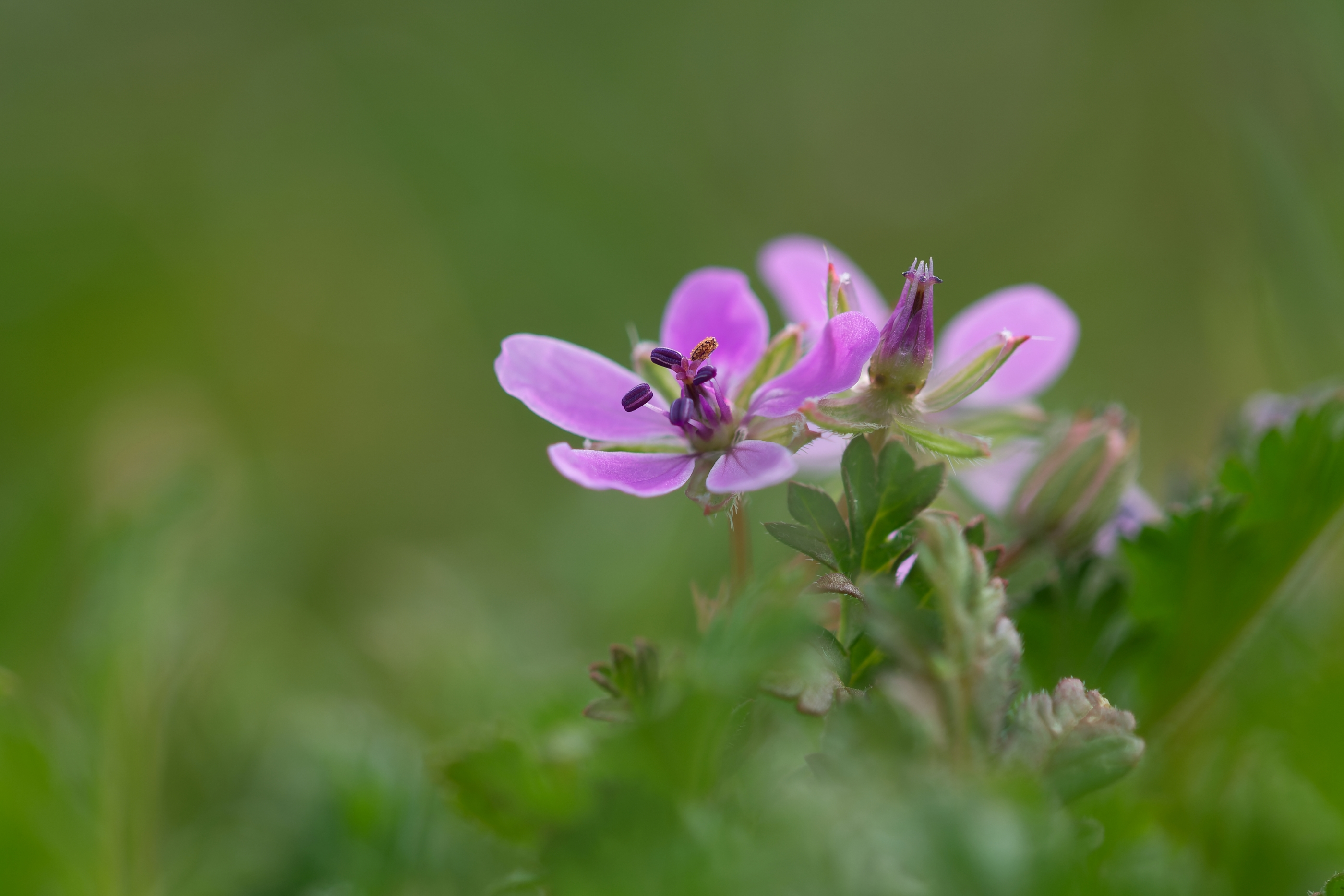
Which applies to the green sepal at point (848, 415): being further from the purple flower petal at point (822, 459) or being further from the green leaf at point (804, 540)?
the purple flower petal at point (822, 459)

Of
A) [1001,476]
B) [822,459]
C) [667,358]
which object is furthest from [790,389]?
[1001,476]

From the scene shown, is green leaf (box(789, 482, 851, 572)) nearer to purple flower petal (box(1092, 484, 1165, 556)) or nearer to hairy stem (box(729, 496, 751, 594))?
hairy stem (box(729, 496, 751, 594))

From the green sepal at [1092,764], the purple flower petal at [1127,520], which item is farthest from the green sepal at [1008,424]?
the green sepal at [1092,764]

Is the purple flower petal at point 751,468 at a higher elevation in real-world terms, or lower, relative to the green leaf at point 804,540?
higher

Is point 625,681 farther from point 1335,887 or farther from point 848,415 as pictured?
point 1335,887

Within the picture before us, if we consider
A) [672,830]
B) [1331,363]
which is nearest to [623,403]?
[672,830]

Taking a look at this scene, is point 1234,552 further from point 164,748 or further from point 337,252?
point 337,252
